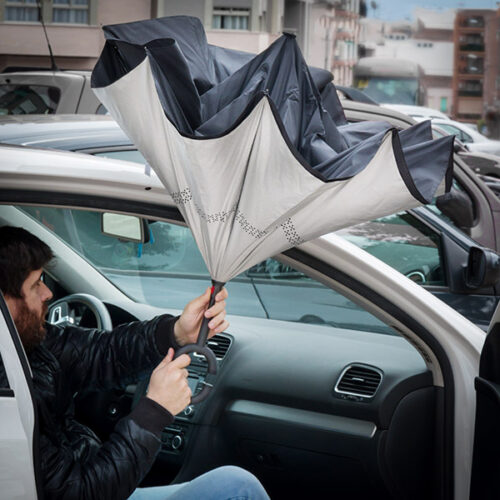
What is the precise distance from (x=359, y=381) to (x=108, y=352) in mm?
798

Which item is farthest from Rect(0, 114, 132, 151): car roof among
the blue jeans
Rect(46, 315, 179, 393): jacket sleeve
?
the blue jeans

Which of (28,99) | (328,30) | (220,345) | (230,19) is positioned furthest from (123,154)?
(328,30)

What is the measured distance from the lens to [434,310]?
2199mm

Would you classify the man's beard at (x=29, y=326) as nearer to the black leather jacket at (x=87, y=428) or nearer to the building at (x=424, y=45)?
the black leather jacket at (x=87, y=428)

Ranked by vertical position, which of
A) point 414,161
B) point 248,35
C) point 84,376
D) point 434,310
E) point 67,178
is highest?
point 414,161

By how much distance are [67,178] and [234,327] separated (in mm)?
1231

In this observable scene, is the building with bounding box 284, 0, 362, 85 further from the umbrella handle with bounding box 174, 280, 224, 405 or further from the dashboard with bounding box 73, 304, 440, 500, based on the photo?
the umbrella handle with bounding box 174, 280, 224, 405

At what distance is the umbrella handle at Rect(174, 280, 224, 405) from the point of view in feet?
5.82

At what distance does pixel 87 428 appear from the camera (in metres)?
2.18

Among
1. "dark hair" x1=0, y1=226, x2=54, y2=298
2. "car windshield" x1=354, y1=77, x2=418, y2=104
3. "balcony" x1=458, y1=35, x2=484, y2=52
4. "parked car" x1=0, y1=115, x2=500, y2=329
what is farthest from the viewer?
"balcony" x1=458, y1=35, x2=484, y2=52

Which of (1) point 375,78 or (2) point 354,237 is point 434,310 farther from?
(1) point 375,78

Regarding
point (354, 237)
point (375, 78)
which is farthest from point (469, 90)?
point (354, 237)

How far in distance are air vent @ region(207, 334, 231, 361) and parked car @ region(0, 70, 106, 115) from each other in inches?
109

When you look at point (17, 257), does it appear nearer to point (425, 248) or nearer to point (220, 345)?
point (220, 345)
